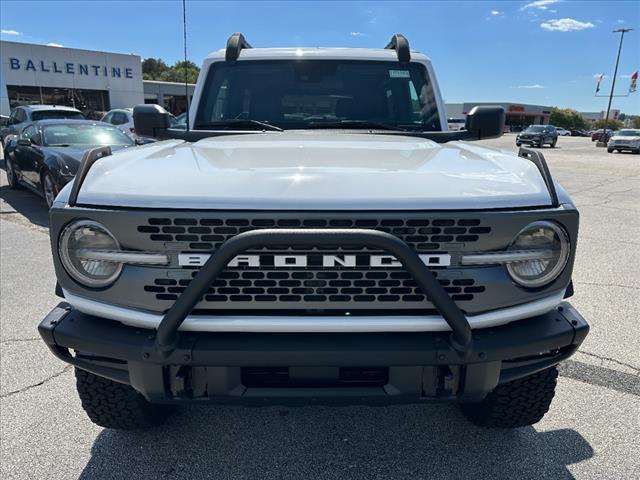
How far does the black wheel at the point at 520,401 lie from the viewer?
7.39 feet

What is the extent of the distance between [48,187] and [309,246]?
7.41 meters

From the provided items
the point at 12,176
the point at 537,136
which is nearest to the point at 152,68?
the point at 537,136

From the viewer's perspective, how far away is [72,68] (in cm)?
3341

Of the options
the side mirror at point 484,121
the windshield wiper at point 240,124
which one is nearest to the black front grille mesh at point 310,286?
the windshield wiper at point 240,124

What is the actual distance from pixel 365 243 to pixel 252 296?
475 mm

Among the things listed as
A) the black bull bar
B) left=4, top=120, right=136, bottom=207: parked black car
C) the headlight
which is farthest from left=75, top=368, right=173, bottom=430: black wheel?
left=4, top=120, right=136, bottom=207: parked black car

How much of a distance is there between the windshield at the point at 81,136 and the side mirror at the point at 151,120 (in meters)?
5.73

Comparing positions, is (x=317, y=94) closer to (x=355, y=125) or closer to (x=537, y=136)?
(x=355, y=125)

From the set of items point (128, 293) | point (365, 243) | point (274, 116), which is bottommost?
point (128, 293)

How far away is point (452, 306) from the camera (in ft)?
5.51

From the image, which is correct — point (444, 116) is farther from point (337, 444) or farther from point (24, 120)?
point (24, 120)

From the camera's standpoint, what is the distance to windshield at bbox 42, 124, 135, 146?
324 inches

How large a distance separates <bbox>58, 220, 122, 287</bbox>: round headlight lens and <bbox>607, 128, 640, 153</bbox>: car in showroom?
33359mm

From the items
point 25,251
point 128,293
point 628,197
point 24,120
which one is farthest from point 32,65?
point 128,293
